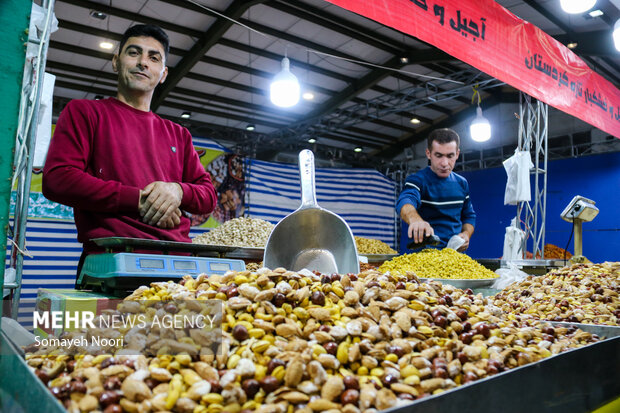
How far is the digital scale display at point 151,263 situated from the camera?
1.13 meters

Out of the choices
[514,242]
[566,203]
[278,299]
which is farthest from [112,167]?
[566,203]

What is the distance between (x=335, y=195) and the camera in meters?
8.23

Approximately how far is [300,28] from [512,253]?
420 centimetres

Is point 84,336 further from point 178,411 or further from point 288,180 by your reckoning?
point 288,180

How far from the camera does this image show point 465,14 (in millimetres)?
2637

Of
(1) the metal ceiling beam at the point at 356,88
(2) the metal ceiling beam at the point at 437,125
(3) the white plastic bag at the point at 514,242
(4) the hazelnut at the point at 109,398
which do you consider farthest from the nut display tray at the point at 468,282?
(2) the metal ceiling beam at the point at 437,125

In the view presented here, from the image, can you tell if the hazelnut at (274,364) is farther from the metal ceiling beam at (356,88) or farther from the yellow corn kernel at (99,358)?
the metal ceiling beam at (356,88)

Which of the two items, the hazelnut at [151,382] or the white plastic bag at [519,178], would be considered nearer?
the hazelnut at [151,382]

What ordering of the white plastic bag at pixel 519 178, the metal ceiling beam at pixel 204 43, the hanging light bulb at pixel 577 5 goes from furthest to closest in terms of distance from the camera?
1. the metal ceiling beam at pixel 204 43
2. the white plastic bag at pixel 519 178
3. the hanging light bulb at pixel 577 5

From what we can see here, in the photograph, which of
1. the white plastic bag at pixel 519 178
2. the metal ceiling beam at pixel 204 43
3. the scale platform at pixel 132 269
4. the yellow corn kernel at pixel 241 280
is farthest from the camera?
the metal ceiling beam at pixel 204 43

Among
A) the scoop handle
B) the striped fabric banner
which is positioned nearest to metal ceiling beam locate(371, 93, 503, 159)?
the striped fabric banner

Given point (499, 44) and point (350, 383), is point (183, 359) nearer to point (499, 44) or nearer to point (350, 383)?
point (350, 383)

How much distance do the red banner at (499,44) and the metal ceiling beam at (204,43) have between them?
3.28m

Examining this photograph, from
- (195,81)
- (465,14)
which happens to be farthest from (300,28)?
(465,14)
